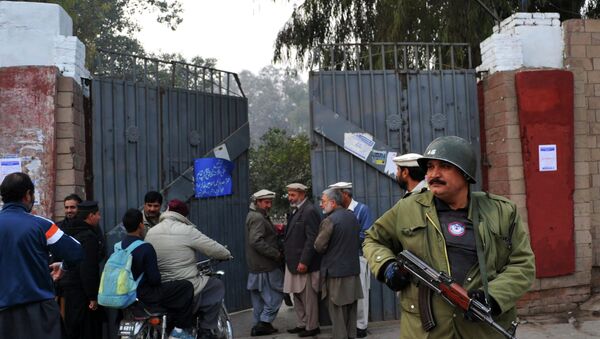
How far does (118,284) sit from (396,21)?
6060mm

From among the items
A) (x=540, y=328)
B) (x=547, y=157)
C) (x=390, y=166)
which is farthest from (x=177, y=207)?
(x=547, y=157)

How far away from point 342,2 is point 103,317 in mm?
6414

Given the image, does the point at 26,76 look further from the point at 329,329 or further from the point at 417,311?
the point at 417,311

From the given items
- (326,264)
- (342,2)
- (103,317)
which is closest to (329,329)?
(326,264)

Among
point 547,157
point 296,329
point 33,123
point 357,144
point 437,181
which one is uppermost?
point 33,123

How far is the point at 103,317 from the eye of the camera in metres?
5.28

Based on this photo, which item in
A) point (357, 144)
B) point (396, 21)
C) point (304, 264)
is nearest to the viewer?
point (304, 264)

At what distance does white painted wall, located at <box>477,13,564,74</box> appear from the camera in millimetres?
6488

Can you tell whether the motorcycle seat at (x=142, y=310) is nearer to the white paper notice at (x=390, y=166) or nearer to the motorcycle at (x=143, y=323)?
the motorcycle at (x=143, y=323)

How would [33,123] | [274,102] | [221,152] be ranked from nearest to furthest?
[33,123] → [221,152] → [274,102]

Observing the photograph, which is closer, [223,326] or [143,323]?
[143,323]

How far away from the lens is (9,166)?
5.48 metres

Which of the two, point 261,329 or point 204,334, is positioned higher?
point 204,334

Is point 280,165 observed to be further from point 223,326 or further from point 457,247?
point 457,247
